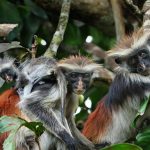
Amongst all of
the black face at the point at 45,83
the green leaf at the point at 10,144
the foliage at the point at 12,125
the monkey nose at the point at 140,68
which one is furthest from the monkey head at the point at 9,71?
the green leaf at the point at 10,144

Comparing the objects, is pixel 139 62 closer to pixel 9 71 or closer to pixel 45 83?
pixel 45 83

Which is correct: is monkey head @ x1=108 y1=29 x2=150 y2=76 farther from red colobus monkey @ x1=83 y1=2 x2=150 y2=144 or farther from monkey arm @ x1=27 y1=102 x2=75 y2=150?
monkey arm @ x1=27 y1=102 x2=75 y2=150

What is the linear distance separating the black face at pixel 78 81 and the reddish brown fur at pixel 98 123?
26cm

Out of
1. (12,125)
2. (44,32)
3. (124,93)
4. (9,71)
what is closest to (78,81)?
(124,93)

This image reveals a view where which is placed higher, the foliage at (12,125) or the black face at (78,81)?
the foliage at (12,125)

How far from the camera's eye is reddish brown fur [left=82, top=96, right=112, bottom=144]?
609 cm

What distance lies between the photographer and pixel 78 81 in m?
5.85

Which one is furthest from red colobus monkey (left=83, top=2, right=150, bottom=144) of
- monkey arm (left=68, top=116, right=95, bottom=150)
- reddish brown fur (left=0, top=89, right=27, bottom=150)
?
reddish brown fur (left=0, top=89, right=27, bottom=150)

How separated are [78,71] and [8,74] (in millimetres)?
694

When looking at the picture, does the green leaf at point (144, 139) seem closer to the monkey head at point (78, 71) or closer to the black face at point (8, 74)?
the monkey head at point (78, 71)

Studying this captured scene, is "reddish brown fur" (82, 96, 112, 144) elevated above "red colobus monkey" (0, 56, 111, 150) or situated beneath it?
situated beneath

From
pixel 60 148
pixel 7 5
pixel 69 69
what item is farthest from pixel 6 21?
pixel 60 148

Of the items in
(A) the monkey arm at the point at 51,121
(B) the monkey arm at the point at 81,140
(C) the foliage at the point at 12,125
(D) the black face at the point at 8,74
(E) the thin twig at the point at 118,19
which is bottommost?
(B) the monkey arm at the point at 81,140

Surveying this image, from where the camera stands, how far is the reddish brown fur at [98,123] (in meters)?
6.09
